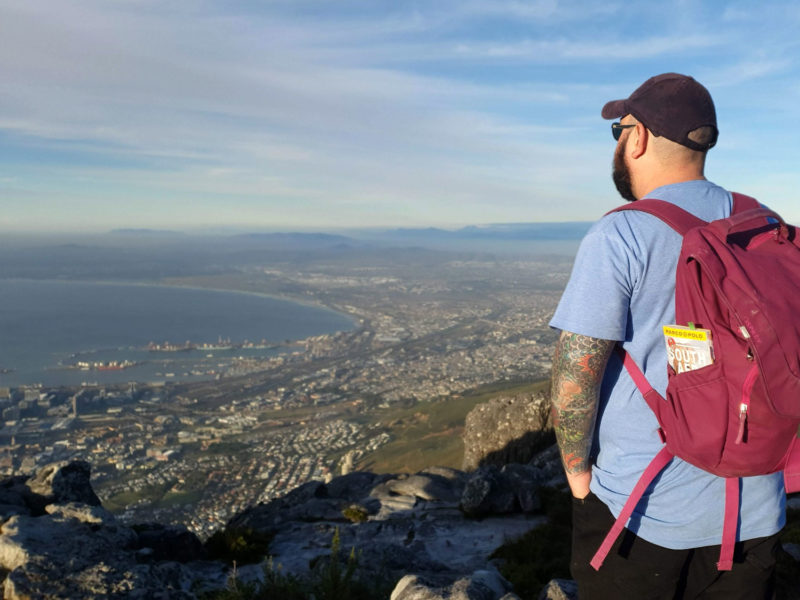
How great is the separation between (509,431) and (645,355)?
50.1ft

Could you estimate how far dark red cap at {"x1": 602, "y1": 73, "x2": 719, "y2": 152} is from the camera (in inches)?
89.4

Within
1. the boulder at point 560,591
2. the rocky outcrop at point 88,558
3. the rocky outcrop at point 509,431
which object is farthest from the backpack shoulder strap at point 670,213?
the rocky outcrop at point 509,431

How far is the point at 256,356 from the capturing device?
90062 millimetres

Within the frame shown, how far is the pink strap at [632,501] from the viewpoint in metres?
2.25

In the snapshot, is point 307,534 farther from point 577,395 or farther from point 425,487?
point 577,395

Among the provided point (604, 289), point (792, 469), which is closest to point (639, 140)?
point (604, 289)

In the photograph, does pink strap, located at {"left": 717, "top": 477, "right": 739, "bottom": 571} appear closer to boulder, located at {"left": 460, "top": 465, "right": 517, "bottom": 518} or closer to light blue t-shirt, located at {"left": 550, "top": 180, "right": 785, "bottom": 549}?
light blue t-shirt, located at {"left": 550, "top": 180, "right": 785, "bottom": 549}

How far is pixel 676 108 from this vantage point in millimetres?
2271

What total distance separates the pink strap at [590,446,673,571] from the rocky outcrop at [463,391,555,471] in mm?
14372

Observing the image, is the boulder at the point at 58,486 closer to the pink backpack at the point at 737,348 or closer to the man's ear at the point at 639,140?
the pink backpack at the point at 737,348

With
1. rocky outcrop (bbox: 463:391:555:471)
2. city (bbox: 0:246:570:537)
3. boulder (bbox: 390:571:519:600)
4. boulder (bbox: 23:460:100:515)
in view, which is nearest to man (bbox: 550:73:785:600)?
boulder (bbox: 390:571:519:600)

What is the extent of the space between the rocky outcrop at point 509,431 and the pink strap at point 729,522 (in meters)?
14.4

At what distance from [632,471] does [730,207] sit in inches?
50.7

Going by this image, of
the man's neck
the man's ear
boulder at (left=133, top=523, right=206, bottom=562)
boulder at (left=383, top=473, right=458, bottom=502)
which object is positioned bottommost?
boulder at (left=383, top=473, right=458, bottom=502)
